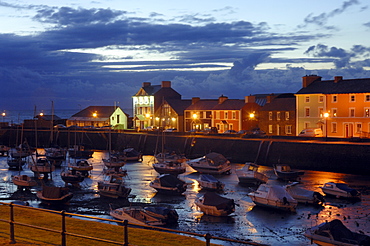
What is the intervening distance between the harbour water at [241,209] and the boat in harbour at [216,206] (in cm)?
50

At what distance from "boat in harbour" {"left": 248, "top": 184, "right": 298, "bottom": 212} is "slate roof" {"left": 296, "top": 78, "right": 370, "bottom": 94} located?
133ft

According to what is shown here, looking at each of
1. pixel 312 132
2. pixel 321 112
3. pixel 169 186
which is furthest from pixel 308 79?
pixel 169 186

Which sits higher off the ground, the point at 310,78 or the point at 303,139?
the point at 310,78

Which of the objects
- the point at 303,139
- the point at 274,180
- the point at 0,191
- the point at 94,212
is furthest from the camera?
the point at 303,139

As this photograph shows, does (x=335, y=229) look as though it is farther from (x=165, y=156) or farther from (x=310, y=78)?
(x=310, y=78)

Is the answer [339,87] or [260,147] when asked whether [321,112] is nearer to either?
[339,87]

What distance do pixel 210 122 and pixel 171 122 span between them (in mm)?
11402

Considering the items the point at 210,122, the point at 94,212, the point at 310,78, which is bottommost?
the point at 94,212

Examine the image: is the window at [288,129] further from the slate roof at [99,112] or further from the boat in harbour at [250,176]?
the slate roof at [99,112]

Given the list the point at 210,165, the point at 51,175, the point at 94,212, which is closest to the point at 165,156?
the point at 210,165

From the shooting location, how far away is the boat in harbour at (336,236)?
88.1 feet

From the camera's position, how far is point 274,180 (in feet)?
191

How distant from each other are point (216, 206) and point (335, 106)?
155 feet

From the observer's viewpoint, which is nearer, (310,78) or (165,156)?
(165,156)
